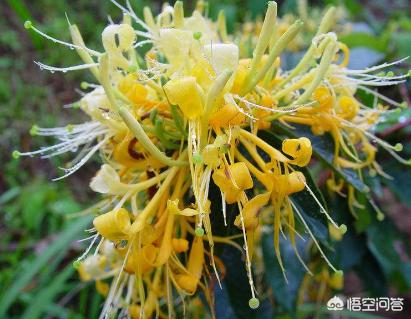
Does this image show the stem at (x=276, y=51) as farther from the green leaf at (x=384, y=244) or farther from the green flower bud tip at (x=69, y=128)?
the green leaf at (x=384, y=244)

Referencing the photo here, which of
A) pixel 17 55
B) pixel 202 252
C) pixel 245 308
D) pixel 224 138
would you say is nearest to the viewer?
pixel 224 138

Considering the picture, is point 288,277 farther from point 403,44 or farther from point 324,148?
point 403,44

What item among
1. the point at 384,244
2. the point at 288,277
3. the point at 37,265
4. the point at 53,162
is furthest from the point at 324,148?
the point at 53,162

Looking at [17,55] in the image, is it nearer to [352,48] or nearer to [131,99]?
[352,48]

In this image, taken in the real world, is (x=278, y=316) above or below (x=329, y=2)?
below

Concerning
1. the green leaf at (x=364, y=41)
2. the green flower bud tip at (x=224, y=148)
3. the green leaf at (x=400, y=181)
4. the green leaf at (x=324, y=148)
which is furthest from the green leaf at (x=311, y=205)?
the green leaf at (x=364, y=41)

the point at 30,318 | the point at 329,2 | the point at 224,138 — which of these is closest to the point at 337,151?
the point at 224,138

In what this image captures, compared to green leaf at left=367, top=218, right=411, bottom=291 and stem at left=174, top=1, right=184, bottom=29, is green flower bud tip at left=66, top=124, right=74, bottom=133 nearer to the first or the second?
stem at left=174, top=1, right=184, bottom=29
